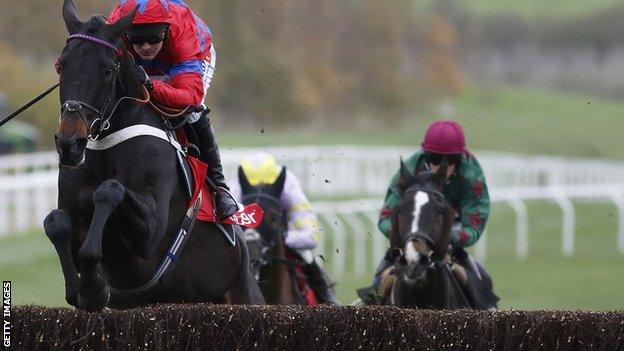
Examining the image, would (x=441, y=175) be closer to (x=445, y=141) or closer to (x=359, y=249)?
(x=445, y=141)

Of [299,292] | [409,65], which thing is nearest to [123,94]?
[299,292]

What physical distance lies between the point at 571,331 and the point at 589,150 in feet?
130

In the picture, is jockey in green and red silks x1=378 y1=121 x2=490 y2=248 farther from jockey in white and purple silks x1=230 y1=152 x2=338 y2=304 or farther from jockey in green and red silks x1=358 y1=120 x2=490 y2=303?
jockey in white and purple silks x1=230 y1=152 x2=338 y2=304

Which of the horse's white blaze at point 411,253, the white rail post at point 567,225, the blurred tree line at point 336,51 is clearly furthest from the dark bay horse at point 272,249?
Answer: the blurred tree line at point 336,51

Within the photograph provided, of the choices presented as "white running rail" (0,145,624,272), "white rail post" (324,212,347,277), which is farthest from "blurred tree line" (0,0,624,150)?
"white rail post" (324,212,347,277)

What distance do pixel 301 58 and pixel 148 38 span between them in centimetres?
3936

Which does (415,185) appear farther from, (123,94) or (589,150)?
(589,150)

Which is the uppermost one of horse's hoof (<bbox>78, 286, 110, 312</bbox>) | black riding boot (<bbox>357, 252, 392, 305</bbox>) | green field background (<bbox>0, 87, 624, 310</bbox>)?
horse's hoof (<bbox>78, 286, 110, 312</bbox>)

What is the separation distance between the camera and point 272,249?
8.32 meters

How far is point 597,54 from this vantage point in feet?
181

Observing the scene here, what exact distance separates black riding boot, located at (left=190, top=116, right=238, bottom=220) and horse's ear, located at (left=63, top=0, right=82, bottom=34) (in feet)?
2.74

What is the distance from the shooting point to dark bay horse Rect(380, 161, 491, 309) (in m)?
6.80

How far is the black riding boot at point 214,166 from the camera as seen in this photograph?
6047 mm

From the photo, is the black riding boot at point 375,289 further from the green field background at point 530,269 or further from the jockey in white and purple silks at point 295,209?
the green field background at point 530,269
